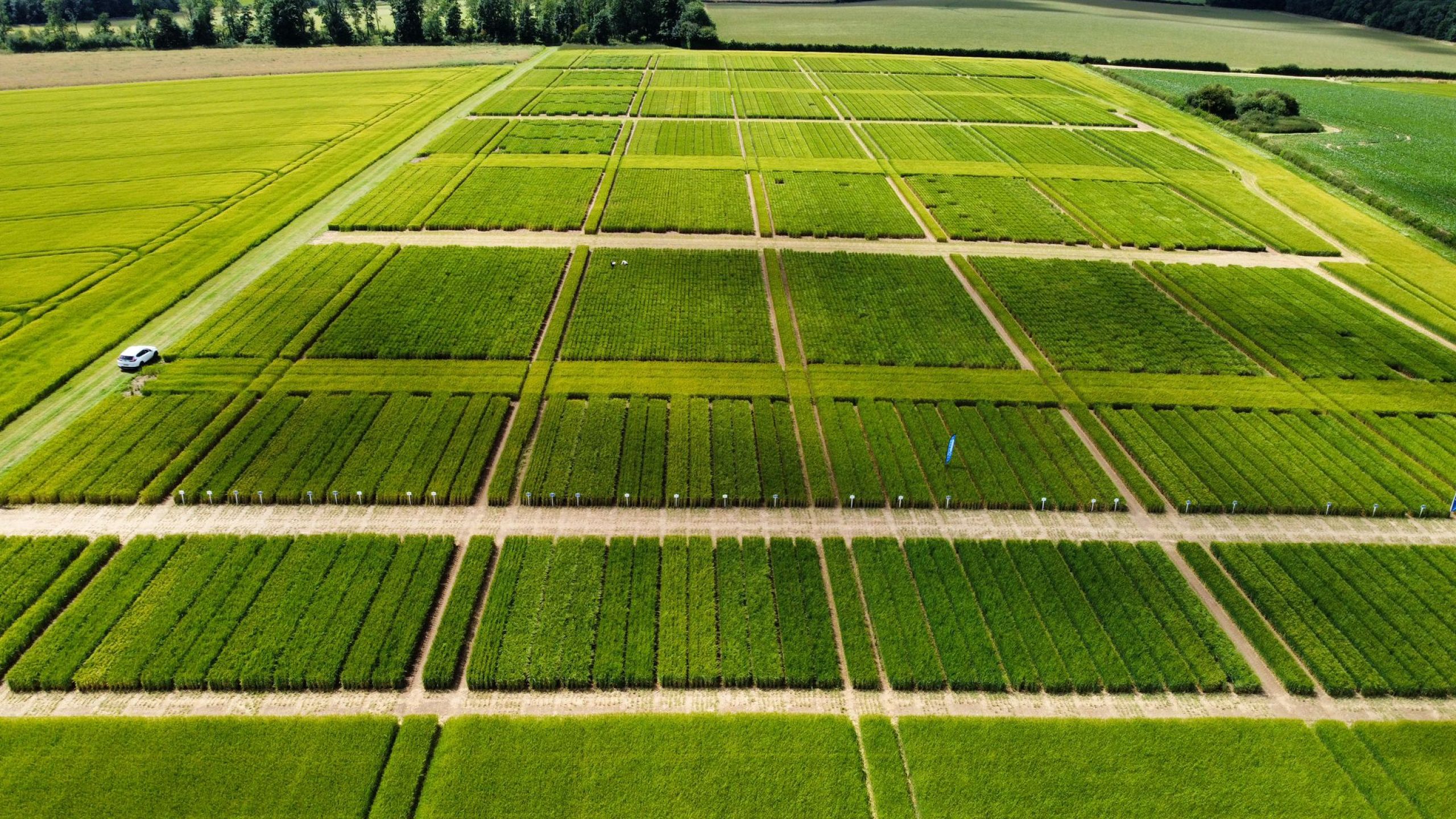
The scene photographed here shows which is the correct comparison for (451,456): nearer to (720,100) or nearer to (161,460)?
(161,460)

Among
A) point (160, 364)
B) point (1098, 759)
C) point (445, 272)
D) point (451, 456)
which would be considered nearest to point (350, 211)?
point (445, 272)

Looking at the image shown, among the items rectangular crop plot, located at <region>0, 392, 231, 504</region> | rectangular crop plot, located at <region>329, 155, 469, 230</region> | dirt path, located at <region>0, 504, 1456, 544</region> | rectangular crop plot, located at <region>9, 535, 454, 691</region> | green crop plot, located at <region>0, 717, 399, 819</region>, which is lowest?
green crop plot, located at <region>0, 717, 399, 819</region>

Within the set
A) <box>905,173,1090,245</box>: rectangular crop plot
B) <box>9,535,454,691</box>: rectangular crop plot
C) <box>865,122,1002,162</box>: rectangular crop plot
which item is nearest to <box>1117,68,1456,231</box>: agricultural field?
<box>905,173,1090,245</box>: rectangular crop plot

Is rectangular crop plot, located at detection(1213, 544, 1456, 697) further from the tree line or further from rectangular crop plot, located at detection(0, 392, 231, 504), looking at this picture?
the tree line

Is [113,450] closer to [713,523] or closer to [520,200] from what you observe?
[713,523]

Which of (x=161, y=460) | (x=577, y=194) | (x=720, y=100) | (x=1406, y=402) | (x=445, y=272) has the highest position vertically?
(x=720, y=100)
